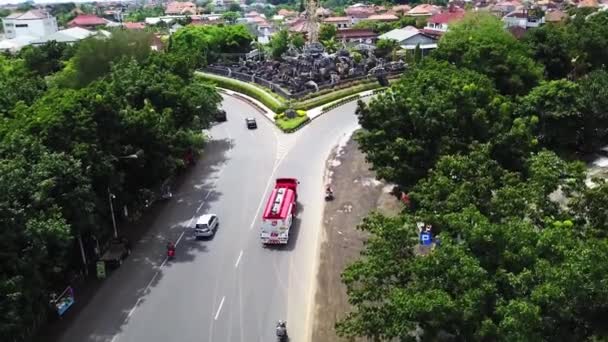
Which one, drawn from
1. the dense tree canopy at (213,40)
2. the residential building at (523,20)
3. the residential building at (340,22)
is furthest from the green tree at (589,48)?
the residential building at (340,22)

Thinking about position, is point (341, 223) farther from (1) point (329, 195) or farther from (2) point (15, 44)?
(2) point (15, 44)

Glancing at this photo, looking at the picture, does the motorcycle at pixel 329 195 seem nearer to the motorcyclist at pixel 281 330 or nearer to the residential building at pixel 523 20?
the motorcyclist at pixel 281 330

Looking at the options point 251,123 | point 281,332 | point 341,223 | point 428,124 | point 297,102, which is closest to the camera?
point 281,332

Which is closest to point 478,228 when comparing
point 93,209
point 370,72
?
point 93,209

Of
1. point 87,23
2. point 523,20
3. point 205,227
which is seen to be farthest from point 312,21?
point 87,23

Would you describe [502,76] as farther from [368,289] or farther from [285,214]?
[368,289]

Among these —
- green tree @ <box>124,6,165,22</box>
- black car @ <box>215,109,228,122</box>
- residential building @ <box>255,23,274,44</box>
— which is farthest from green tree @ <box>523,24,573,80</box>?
green tree @ <box>124,6,165,22</box>

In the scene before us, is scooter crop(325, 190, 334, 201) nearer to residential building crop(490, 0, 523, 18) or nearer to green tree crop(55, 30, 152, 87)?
green tree crop(55, 30, 152, 87)
